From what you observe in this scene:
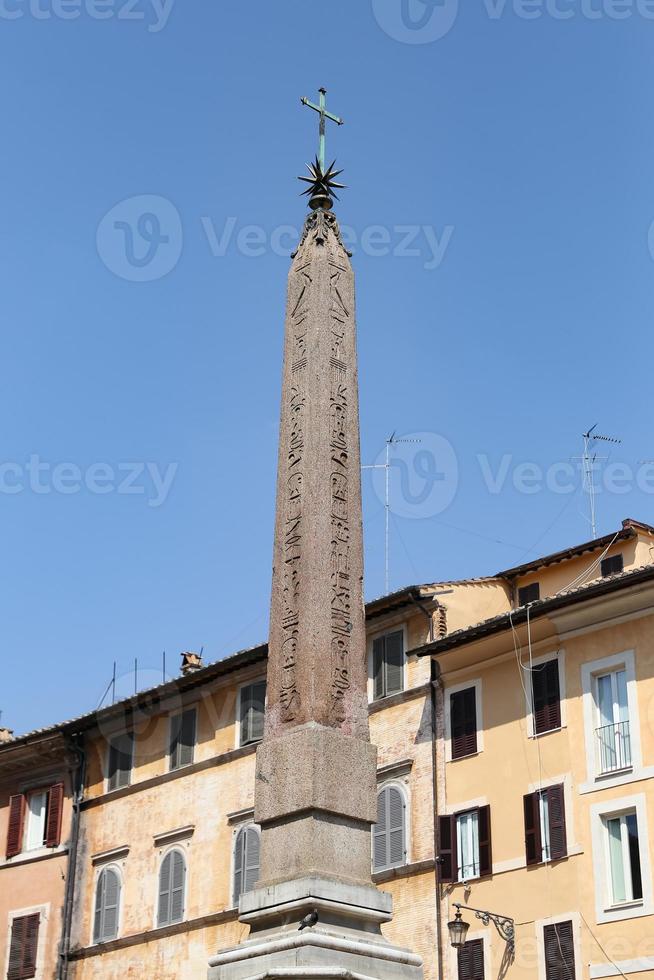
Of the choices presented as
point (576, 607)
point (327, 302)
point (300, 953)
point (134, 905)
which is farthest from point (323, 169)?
point (134, 905)

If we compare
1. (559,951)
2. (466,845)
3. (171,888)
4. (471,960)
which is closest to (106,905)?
(171,888)

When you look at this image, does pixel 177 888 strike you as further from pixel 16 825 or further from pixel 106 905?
pixel 16 825

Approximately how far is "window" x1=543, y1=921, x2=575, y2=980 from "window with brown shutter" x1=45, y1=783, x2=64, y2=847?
995 cm

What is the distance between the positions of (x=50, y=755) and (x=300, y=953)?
1868 centimetres

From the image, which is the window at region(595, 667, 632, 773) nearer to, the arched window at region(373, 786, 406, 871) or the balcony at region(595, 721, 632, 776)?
the balcony at region(595, 721, 632, 776)

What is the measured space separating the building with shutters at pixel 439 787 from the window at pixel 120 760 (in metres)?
0.04

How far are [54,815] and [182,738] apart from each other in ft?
9.71

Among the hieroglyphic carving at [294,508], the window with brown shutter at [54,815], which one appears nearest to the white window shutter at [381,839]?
the window with brown shutter at [54,815]

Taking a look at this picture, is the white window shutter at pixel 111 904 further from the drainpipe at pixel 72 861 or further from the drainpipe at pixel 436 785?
the drainpipe at pixel 436 785

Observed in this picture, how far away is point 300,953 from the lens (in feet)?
29.3

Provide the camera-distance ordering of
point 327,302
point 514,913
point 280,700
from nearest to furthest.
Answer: point 280,700 < point 327,302 < point 514,913

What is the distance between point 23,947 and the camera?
25922 millimetres

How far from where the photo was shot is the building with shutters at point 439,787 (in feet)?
63.0

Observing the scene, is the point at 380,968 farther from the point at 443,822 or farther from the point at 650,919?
the point at 443,822
